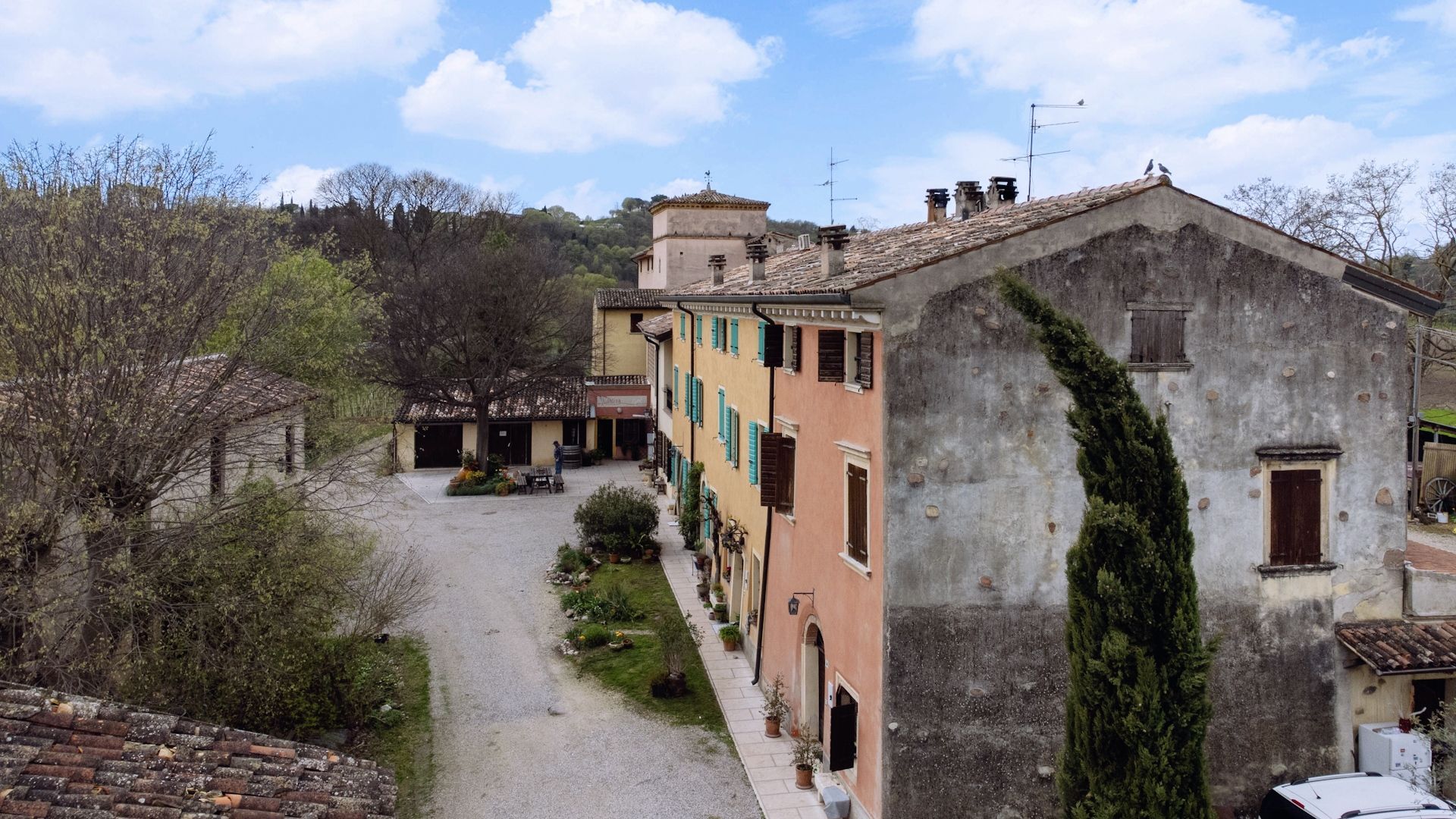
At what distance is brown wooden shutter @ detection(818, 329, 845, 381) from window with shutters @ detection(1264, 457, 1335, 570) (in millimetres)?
5174

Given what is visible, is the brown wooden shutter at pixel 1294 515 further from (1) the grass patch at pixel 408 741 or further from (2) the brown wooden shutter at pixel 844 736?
(1) the grass patch at pixel 408 741

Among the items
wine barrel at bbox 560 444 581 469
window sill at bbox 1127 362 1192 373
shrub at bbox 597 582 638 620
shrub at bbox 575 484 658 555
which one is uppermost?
window sill at bbox 1127 362 1192 373

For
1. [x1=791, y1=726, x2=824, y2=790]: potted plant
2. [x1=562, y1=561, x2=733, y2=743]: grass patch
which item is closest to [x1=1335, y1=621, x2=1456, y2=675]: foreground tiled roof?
[x1=791, y1=726, x2=824, y2=790]: potted plant

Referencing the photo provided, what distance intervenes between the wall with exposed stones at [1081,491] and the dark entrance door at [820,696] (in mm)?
3275

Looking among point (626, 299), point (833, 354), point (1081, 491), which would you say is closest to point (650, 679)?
point (833, 354)

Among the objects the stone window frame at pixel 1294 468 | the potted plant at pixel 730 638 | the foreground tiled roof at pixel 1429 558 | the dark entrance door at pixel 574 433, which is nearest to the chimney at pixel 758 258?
the potted plant at pixel 730 638

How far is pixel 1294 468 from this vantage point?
1209cm

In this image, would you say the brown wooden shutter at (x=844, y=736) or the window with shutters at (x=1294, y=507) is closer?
the window with shutters at (x=1294, y=507)

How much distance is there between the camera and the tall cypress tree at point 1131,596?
8211 mm

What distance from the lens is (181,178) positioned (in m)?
14.1

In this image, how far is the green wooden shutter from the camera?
17734mm

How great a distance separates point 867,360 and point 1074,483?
2.73 metres

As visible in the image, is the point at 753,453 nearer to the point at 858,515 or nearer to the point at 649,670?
the point at 649,670

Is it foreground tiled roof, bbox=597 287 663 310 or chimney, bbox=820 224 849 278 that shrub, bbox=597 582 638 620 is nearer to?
chimney, bbox=820 224 849 278
